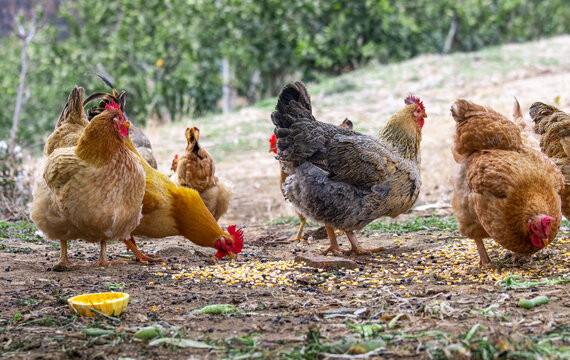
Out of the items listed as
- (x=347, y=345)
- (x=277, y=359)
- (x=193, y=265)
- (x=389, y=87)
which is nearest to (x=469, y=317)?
(x=347, y=345)

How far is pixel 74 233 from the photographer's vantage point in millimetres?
4523

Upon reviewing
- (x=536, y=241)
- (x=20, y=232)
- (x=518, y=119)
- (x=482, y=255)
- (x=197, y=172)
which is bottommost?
(x=20, y=232)

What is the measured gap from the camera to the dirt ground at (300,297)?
9.11 feet

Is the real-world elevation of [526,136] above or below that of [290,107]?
below

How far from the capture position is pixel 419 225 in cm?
630

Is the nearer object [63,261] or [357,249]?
[63,261]

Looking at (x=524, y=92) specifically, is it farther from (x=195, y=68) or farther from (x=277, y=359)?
(x=277, y=359)

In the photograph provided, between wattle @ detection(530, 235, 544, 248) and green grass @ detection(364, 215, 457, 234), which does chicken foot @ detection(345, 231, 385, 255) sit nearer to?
green grass @ detection(364, 215, 457, 234)

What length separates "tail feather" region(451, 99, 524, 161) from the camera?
4426mm

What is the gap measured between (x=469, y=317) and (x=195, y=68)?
50.2ft

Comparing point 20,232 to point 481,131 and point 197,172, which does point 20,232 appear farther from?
point 481,131

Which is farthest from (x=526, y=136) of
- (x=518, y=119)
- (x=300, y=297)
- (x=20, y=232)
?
(x=20, y=232)

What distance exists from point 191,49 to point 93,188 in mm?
13187

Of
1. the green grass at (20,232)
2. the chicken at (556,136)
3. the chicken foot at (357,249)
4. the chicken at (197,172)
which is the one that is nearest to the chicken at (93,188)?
the green grass at (20,232)
